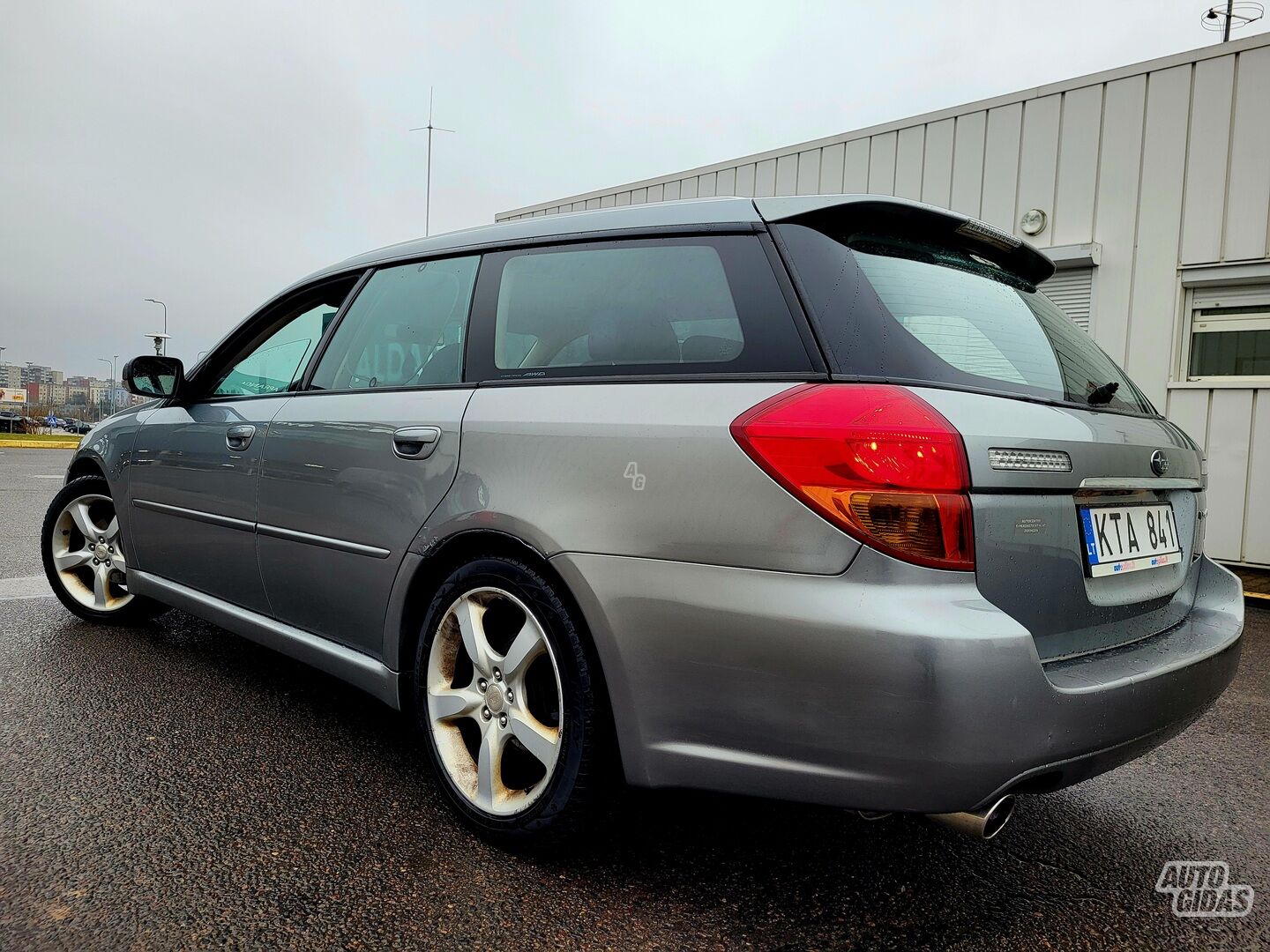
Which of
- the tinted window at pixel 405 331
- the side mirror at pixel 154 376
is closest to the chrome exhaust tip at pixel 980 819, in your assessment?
the tinted window at pixel 405 331

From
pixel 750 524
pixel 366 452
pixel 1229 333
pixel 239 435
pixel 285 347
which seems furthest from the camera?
pixel 1229 333

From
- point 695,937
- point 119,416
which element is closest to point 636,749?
point 695,937

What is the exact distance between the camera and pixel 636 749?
1775mm

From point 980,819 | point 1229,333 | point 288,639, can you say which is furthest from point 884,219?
point 1229,333

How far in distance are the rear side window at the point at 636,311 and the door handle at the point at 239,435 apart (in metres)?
1.05

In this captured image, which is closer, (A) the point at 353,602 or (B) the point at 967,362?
(B) the point at 967,362

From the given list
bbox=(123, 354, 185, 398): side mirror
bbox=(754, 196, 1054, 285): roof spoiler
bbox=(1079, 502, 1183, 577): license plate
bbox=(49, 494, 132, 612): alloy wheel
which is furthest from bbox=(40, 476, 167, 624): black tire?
bbox=(1079, 502, 1183, 577): license plate

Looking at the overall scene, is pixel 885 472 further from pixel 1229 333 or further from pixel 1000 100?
pixel 1000 100

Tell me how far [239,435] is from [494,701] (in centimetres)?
152

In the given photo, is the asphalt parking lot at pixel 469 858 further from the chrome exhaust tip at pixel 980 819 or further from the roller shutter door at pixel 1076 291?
the roller shutter door at pixel 1076 291

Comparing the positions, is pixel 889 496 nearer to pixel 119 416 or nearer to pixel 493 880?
pixel 493 880

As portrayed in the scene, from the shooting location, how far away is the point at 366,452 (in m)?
2.43

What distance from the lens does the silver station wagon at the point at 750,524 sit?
1528 mm

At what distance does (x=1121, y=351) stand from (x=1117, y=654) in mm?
5764
